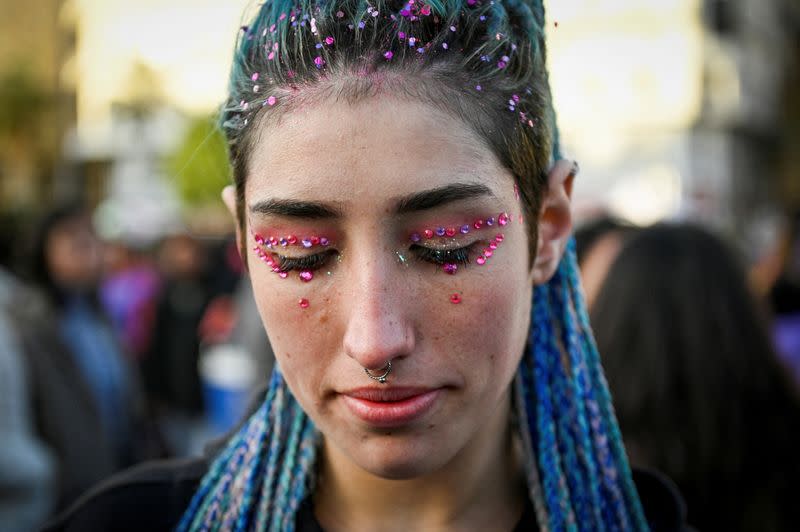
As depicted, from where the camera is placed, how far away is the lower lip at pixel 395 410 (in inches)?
52.7

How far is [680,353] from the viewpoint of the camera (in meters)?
2.54

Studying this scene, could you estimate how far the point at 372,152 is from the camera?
128cm

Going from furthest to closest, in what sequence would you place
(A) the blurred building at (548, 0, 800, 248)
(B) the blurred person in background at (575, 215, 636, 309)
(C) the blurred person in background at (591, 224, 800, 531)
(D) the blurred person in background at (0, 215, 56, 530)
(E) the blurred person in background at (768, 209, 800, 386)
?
(A) the blurred building at (548, 0, 800, 248) → (E) the blurred person in background at (768, 209, 800, 386) → (D) the blurred person in background at (0, 215, 56, 530) → (B) the blurred person in background at (575, 215, 636, 309) → (C) the blurred person in background at (591, 224, 800, 531)

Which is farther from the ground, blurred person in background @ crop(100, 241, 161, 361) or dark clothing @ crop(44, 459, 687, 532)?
dark clothing @ crop(44, 459, 687, 532)

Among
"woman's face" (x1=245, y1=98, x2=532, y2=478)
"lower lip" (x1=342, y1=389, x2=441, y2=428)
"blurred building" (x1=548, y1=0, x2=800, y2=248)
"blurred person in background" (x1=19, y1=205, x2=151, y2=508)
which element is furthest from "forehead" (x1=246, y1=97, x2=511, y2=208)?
"blurred building" (x1=548, y1=0, x2=800, y2=248)

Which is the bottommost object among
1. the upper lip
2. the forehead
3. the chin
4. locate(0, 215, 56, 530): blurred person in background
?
locate(0, 215, 56, 530): blurred person in background

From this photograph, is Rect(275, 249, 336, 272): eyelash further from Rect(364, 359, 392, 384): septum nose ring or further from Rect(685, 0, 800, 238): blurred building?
Rect(685, 0, 800, 238): blurred building

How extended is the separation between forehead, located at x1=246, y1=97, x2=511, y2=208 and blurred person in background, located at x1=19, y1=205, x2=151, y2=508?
261 centimetres

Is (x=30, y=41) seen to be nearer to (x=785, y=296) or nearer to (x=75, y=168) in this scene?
(x=75, y=168)

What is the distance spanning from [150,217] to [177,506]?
10.9 meters

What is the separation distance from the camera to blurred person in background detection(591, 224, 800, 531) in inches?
94.3

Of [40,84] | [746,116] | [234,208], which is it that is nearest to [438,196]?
[234,208]

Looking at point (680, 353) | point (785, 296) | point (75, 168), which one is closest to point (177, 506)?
point (680, 353)

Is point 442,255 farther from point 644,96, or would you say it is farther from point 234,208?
point 644,96
